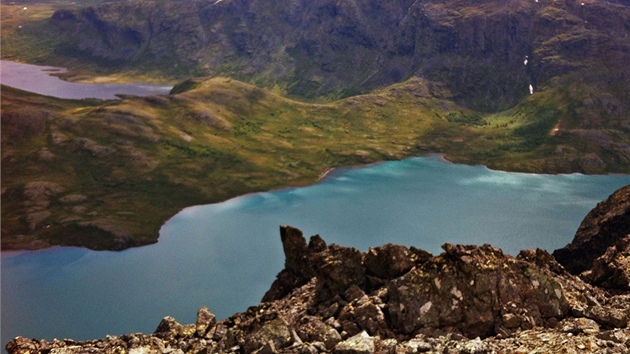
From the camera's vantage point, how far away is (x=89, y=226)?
6668 inches

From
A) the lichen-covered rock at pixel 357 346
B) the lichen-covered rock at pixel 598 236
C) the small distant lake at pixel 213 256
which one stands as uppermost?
the lichen-covered rock at pixel 357 346

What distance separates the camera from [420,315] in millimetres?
35938

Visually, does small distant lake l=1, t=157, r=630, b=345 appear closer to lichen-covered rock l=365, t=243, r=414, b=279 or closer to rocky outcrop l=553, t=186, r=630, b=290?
rocky outcrop l=553, t=186, r=630, b=290

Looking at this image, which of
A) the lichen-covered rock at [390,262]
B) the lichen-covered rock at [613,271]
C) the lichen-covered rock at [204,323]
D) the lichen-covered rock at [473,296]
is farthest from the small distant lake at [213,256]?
the lichen-covered rock at [613,271]

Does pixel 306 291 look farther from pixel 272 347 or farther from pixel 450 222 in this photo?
pixel 450 222

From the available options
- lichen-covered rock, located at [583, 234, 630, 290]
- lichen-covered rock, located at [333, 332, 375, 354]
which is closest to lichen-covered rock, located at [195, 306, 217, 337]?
lichen-covered rock, located at [333, 332, 375, 354]

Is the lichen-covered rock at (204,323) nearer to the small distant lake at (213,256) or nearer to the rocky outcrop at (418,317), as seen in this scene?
the rocky outcrop at (418,317)

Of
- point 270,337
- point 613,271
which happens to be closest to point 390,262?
point 270,337

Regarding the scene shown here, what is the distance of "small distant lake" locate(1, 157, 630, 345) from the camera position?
399 feet

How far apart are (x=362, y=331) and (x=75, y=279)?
130792 millimetres

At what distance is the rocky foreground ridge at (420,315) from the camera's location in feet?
103

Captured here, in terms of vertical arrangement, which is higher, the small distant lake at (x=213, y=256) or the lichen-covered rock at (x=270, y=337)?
the lichen-covered rock at (x=270, y=337)

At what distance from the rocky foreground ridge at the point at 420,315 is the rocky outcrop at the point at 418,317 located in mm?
76

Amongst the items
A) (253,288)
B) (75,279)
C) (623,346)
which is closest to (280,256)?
(253,288)
